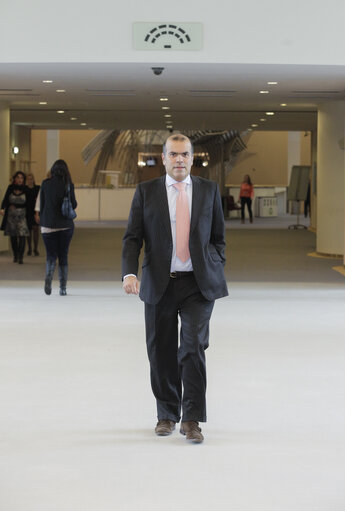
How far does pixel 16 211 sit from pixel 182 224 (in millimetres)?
12031

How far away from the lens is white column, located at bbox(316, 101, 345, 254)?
19156 mm

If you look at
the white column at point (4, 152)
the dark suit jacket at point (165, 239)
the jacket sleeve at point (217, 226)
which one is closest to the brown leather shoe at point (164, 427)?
the dark suit jacket at point (165, 239)

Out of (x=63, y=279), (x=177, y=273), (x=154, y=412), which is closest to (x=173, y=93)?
(x=63, y=279)

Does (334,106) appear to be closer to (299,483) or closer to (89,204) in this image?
(299,483)

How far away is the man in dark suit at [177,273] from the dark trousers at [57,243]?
6896 millimetres

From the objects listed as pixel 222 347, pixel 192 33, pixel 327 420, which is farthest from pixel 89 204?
pixel 327 420

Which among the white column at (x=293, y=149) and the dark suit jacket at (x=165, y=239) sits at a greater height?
the white column at (x=293, y=149)

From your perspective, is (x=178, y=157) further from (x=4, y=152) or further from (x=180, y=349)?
(x=4, y=152)

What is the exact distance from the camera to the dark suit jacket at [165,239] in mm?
5590

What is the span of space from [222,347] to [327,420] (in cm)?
278

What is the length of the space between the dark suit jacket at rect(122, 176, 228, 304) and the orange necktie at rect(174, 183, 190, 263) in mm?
45

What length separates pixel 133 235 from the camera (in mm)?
5730

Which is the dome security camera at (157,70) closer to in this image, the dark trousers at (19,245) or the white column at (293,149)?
the dark trousers at (19,245)

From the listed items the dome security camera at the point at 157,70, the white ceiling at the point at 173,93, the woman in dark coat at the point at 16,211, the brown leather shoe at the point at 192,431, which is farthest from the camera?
the woman in dark coat at the point at 16,211
